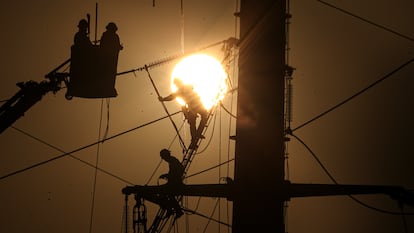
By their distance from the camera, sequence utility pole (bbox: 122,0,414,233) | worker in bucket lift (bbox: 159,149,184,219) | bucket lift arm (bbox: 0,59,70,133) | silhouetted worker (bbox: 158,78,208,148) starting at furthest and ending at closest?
silhouetted worker (bbox: 158,78,208,148) < worker in bucket lift (bbox: 159,149,184,219) < bucket lift arm (bbox: 0,59,70,133) < utility pole (bbox: 122,0,414,233)

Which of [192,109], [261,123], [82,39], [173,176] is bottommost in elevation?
[173,176]

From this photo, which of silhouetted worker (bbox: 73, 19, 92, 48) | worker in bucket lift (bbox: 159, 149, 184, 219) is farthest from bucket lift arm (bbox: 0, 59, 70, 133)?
worker in bucket lift (bbox: 159, 149, 184, 219)

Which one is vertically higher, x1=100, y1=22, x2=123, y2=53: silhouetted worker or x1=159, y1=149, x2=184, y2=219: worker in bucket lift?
x1=100, y1=22, x2=123, y2=53: silhouetted worker

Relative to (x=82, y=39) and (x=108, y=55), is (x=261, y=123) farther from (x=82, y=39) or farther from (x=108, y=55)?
(x=82, y=39)

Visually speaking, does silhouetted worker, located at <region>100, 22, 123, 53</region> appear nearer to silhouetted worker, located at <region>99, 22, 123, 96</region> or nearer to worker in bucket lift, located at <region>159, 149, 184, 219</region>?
silhouetted worker, located at <region>99, 22, 123, 96</region>

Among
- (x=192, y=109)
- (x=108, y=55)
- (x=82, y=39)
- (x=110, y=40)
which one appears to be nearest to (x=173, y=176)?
(x=192, y=109)

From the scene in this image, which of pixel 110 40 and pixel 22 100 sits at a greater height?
pixel 110 40

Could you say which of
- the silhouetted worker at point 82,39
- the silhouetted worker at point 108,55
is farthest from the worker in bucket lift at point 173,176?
the silhouetted worker at point 82,39

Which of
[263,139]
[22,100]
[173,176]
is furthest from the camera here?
[173,176]

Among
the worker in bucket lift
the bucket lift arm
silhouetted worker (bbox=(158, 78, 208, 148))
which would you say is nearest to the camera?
the bucket lift arm

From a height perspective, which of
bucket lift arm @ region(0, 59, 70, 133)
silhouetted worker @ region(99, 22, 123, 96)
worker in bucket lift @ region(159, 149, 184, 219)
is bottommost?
worker in bucket lift @ region(159, 149, 184, 219)

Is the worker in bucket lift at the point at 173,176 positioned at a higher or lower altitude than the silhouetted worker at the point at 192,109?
lower

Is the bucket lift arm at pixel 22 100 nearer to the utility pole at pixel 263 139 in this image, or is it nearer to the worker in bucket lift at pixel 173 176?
the worker in bucket lift at pixel 173 176

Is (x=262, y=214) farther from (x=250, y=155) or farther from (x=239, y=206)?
(x=250, y=155)
